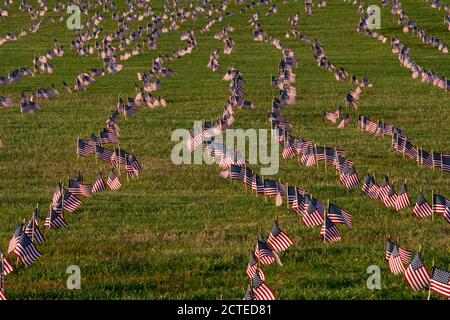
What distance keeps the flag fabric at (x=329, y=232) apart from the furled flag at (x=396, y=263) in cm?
256

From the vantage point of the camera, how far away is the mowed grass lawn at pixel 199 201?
19672mm

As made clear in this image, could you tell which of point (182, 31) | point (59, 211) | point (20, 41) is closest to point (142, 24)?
point (182, 31)

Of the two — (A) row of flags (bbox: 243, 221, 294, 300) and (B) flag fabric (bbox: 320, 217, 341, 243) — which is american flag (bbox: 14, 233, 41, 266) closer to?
(A) row of flags (bbox: 243, 221, 294, 300)

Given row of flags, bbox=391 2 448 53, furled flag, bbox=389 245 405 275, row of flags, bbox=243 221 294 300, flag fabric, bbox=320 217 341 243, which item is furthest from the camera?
row of flags, bbox=391 2 448 53

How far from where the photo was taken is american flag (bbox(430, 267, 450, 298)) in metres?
17.2

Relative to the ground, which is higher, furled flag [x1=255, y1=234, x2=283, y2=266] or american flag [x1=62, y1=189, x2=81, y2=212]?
furled flag [x1=255, y1=234, x2=283, y2=266]

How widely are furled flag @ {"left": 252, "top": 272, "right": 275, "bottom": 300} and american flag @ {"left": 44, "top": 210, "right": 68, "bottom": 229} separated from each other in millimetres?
7681

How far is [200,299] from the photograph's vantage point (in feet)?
60.0

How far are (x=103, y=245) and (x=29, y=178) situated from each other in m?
9.19

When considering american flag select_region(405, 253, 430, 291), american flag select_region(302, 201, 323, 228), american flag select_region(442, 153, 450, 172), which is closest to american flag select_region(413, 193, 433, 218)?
american flag select_region(302, 201, 323, 228)

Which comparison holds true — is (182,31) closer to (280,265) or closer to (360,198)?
(360,198)

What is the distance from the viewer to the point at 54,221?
78.4ft

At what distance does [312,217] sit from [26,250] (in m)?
6.29

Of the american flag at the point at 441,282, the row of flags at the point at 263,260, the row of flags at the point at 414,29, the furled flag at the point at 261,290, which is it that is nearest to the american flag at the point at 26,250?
the row of flags at the point at 263,260
